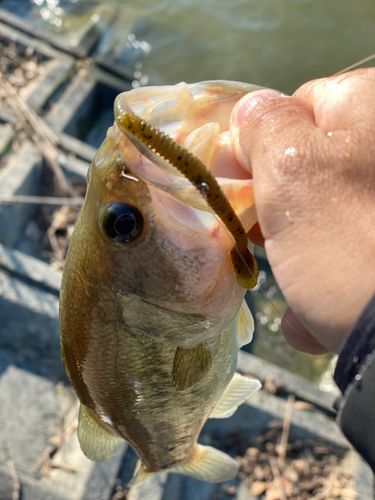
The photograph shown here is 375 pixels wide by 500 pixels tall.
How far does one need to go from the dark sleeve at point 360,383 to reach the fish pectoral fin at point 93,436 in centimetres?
114

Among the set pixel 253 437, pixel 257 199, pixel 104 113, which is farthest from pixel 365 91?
pixel 104 113

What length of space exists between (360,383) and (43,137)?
4.06 meters

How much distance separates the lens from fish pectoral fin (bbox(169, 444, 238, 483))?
212cm

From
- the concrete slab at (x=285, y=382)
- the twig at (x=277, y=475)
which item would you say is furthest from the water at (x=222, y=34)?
the twig at (x=277, y=475)

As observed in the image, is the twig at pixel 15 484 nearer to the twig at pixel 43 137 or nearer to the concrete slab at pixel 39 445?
the concrete slab at pixel 39 445

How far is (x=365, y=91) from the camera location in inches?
43.7

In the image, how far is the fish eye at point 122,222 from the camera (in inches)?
47.8

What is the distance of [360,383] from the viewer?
1.00 m

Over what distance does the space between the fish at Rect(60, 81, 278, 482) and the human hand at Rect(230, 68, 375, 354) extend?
5.9 inches

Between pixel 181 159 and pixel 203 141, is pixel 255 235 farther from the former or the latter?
pixel 181 159

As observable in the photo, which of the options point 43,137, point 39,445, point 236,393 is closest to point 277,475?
point 236,393

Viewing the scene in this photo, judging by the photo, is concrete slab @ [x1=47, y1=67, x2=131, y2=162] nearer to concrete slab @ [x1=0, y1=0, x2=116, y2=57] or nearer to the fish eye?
concrete slab @ [x1=0, y1=0, x2=116, y2=57]

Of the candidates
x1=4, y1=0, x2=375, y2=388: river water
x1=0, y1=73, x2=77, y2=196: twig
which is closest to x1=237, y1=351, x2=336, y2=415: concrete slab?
x1=0, y1=73, x2=77, y2=196: twig

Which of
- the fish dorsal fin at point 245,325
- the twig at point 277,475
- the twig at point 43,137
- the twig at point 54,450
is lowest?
the twig at point 277,475
